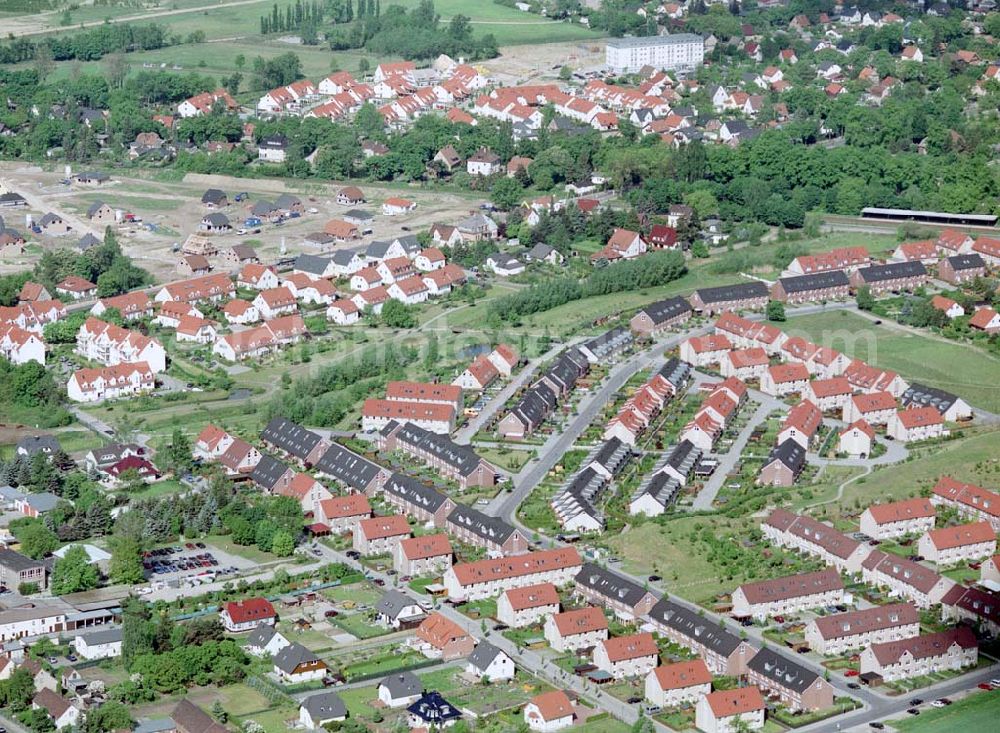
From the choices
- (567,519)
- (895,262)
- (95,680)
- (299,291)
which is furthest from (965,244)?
(95,680)

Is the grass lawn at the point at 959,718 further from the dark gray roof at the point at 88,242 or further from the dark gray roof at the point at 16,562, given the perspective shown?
the dark gray roof at the point at 88,242

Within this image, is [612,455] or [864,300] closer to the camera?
[612,455]

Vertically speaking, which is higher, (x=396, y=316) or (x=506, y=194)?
(x=396, y=316)

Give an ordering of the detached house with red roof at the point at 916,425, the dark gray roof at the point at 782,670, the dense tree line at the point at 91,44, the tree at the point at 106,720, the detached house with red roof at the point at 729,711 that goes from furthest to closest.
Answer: the dense tree line at the point at 91,44
the detached house with red roof at the point at 916,425
the dark gray roof at the point at 782,670
the detached house with red roof at the point at 729,711
the tree at the point at 106,720

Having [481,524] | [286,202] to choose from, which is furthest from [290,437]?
[286,202]

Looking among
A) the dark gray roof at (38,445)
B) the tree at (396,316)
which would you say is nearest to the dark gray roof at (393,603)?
the dark gray roof at (38,445)

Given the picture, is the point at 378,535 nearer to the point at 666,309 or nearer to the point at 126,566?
the point at 126,566

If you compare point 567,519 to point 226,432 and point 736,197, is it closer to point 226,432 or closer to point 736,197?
point 226,432
